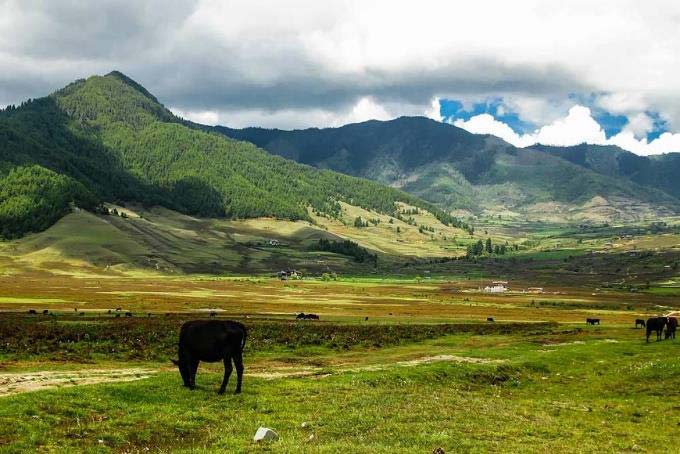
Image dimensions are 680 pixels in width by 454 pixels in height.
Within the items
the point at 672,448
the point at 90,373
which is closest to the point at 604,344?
the point at 672,448

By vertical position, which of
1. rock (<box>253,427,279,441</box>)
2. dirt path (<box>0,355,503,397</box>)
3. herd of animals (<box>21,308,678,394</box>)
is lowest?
dirt path (<box>0,355,503,397</box>)

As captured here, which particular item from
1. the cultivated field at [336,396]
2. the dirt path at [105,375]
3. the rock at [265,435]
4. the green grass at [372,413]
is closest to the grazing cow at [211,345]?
the green grass at [372,413]

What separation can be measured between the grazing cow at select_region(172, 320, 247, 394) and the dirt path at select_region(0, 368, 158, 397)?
607cm

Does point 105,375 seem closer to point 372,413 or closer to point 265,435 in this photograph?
point 372,413

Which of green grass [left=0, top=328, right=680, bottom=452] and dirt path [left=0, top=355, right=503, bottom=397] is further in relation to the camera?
dirt path [left=0, top=355, right=503, bottom=397]

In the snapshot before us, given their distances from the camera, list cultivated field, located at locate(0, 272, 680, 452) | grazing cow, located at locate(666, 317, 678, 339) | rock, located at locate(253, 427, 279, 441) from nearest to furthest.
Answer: rock, located at locate(253, 427, 279, 441), cultivated field, located at locate(0, 272, 680, 452), grazing cow, located at locate(666, 317, 678, 339)

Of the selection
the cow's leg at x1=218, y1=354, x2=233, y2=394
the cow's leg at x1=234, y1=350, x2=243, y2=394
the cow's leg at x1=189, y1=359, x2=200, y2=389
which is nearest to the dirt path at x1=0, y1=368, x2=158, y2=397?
the cow's leg at x1=189, y1=359, x2=200, y2=389

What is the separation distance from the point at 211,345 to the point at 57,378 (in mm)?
11091

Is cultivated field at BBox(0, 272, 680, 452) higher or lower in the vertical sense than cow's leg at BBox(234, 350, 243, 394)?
lower

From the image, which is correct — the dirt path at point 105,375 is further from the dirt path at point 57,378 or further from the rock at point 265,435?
the rock at point 265,435

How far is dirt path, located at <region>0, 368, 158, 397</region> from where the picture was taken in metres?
29.8

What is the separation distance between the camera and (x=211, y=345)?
2967 centimetres

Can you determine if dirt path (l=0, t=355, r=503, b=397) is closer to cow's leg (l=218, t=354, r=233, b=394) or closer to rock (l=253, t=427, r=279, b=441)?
cow's leg (l=218, t=354, r=233, b=394)

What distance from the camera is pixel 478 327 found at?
90.2 m
